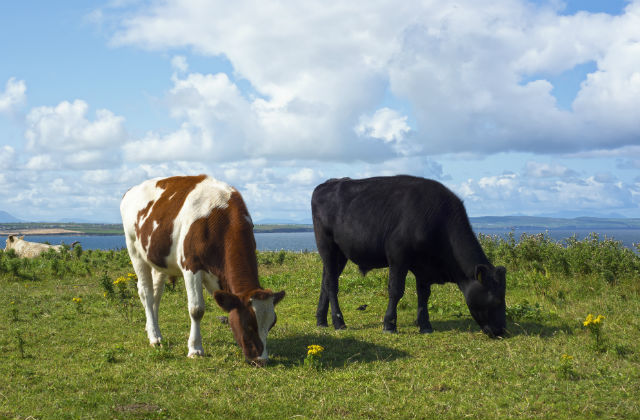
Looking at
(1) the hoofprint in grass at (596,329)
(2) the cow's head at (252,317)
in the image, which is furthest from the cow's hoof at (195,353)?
(1) the hoofprint in grass at (596,329)

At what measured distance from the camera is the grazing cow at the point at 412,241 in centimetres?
951

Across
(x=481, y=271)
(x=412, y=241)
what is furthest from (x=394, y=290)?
(x=481, y=271)

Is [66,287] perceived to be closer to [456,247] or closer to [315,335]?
[315,335]

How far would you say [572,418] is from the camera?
5.80 m

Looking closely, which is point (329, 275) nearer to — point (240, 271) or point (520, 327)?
point (240, 271)

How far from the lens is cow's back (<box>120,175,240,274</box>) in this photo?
8422mm

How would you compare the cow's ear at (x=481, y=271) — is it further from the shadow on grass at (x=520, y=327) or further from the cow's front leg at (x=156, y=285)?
the cow's front leg at (x=156, y=285)

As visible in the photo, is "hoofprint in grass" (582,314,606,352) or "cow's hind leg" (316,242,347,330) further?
"cow's hind leg" (316,242,347,330)

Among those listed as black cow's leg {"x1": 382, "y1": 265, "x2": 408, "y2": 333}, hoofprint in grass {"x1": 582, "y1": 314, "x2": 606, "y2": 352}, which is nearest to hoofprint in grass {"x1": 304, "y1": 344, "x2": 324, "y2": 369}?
black cow's leg {"x1": 382, "y1": 265, "x2": 408, "y2": 333}

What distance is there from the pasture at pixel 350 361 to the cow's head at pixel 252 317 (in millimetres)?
268

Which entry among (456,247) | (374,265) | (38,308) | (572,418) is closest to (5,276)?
(38,308)

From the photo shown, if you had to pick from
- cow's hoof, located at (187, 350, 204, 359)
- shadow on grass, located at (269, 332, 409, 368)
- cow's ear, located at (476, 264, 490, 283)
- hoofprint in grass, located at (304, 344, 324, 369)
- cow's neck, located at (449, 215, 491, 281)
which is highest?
cow's neck, located at (449, 215, 491, 281)

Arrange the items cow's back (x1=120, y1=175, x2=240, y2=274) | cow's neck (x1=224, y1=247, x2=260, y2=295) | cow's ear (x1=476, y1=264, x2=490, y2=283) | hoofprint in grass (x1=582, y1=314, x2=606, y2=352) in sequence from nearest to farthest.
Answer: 1. cow's neck (x1=224, y1=247, x2=260, y2=295)
2. hoofprint in grass (x1=582, y1=314, x2=606, y2=352)
3. cow's back (x1=120, y1=175, x2=240, y2=274)
4. cow's ear (x1=476, y1=264, x2=490, y2=283)

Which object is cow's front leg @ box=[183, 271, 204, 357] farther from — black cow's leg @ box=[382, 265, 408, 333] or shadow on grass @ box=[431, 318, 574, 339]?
shadow on grass @ box=[431, 318, 574, 339]
